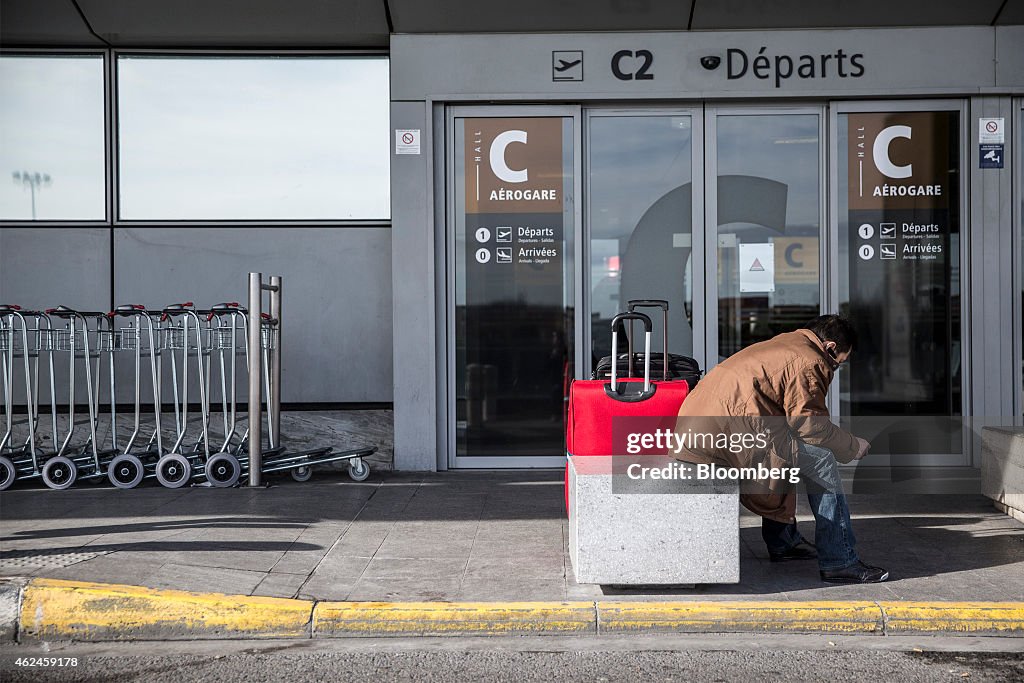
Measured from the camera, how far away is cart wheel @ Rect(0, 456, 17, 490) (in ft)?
29.8

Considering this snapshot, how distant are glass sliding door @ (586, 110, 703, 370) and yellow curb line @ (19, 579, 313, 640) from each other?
5.31 m

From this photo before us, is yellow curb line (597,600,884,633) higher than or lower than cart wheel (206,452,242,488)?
lower

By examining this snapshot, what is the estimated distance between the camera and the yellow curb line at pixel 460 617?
5.51 meters

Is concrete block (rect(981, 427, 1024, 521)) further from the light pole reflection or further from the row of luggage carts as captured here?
the light pole reflection

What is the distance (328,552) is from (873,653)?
349 centimetres

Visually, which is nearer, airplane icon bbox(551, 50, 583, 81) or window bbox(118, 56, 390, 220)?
airplane icon bbox(551, 50, 583, 81)

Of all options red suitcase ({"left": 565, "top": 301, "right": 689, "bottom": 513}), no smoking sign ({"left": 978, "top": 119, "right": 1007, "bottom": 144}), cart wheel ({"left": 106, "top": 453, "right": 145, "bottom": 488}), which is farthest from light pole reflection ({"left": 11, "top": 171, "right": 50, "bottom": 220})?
no smoking sign ({"left": 978, "top": 119, "right": 1007, "bottom": 144})

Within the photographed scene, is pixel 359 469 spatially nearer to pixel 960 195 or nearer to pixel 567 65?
pixel 567 65

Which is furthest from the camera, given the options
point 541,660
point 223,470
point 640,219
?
Result: point 640,219

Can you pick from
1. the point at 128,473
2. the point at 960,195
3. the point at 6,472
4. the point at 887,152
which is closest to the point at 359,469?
the point at 128,473

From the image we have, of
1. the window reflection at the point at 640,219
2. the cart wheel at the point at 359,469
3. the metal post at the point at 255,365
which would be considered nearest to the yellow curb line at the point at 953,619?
the window reflection at the point at 640,219

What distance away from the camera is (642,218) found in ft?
33.8

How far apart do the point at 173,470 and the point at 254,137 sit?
359 cm

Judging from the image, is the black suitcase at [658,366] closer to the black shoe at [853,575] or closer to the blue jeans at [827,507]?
the blue jeans at [827,507]
